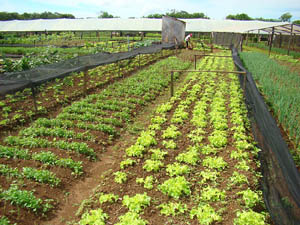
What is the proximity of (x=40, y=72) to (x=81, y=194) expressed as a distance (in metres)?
5.63

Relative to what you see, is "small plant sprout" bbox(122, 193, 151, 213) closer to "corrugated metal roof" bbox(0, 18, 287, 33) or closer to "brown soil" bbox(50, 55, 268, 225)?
"brown soil" bbox(50, 55, 268, 225)

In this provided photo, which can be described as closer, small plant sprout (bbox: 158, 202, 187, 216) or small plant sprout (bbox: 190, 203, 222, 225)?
small plant sprout (bbox: 190, 203, 222, 225)

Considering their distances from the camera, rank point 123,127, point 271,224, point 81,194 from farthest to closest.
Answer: point 123,127 → point 81,194 → point 271,224

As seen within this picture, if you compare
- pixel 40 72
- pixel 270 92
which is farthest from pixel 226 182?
pixel 40 72

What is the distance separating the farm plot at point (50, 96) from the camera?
7148 millimetres

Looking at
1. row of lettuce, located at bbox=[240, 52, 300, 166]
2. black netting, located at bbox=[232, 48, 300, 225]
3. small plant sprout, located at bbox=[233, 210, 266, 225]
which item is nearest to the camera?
black netting, located at bbox=[232, 48, 300, 225]

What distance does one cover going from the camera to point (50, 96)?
9.21m

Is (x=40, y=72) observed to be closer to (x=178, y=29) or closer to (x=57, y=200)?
(x=57, y=200)

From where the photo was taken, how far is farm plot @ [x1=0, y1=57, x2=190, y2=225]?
12.5ft

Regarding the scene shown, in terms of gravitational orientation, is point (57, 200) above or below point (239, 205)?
below

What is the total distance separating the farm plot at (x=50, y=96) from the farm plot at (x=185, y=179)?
3.60m

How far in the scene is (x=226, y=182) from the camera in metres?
4.36

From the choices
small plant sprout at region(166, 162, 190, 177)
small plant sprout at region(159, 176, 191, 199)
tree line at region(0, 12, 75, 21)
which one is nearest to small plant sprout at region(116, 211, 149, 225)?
small plant sprout at region(159, 176, 191, 199)

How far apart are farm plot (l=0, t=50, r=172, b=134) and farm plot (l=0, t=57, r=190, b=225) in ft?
2.43
